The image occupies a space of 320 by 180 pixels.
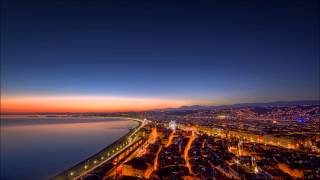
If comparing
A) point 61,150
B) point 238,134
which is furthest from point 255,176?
point 238,134

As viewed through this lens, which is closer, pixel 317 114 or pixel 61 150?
pixel 61 150

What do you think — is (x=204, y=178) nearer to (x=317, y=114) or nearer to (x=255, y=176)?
(x=255, y=176)

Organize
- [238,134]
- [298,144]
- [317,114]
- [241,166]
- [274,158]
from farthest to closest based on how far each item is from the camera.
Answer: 1. [317,114]
2. [238,134]
3. [298,144]
4. [274,158]
5. [241,166]

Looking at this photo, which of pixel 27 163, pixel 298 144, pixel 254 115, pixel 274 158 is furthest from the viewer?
pixel 254 115

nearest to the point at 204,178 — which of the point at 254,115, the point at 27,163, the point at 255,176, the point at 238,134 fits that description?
the point at 255,176

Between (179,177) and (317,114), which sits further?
(317,114)

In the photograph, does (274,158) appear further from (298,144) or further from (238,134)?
(238,134)

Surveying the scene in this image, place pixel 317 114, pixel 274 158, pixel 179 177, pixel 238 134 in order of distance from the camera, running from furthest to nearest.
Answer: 1. pixel 317 114
2. pixel 238 134
3. pixel 274 158
4. pixel 179 177

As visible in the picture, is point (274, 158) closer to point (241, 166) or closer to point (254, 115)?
point (241, 166)

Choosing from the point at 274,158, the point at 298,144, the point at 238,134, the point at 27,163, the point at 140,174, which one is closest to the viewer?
the point at 140,174
